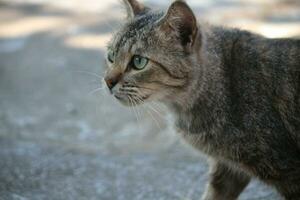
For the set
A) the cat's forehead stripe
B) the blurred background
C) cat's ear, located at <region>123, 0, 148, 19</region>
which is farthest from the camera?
the blurred background

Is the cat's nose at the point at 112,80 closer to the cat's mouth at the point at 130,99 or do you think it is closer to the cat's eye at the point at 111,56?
the cat's mouth at the point at 130,99

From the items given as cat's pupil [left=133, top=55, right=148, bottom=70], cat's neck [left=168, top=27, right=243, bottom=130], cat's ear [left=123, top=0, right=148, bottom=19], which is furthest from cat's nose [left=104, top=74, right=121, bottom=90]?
cat's ear [left=123, top=0, right=148, bottom=19]

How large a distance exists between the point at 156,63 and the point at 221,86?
47 cm

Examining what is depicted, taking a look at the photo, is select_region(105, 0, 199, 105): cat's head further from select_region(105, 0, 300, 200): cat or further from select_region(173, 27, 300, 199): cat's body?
select_region(173, 27, 300, 199): cat's body

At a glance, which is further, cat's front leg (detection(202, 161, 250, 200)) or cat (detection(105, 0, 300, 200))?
cat's front leg (detection(202, 161, 250, 200))

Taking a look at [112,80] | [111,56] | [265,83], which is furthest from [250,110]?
[111,56]

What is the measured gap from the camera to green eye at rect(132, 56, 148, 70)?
13.2 feet

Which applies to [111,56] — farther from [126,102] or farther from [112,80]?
[126,102]

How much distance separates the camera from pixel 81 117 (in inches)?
257

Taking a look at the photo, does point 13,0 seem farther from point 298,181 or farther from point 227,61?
point 298,181

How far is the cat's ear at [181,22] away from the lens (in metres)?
3.83

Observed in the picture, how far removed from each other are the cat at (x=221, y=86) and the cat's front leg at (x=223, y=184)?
0.26m

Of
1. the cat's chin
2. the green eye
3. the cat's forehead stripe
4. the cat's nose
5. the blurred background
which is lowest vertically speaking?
the blurred background

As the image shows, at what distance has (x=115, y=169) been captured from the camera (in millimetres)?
5273
